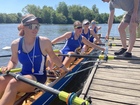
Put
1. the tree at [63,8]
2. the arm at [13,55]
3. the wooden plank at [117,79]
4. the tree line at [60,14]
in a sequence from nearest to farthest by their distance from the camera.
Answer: the arm at [13,55], the wooden plank at [117,79], the tree line at [60,14], the tree at [63,8]

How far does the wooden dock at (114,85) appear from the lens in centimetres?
335

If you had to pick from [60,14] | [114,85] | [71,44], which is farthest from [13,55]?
[60,14]

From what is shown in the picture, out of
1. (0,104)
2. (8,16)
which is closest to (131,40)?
(0,104)

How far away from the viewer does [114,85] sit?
3.90 m

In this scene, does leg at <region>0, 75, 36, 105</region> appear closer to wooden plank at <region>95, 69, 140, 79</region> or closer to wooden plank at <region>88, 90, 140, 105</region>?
wooden plank at <region>88, 90, 140, 105</region>

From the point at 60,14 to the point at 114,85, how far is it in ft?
288

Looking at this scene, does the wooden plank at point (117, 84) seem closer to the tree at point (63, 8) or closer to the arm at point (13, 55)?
the arm at point (13, 55)

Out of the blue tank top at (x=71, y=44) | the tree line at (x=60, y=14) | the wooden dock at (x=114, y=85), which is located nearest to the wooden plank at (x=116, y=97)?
the wooden dock at (x=114, y=85)

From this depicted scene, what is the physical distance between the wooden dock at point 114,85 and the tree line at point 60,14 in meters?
81.8

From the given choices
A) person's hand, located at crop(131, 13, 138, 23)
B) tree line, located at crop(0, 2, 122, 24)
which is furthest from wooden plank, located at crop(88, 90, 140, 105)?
tree line, located at crop(0, 2, 122, 24)

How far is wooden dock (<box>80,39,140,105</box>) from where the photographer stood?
3.35m

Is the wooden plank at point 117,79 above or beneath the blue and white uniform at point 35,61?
beneath

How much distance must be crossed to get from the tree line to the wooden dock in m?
81.8

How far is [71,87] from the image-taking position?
7059mm
